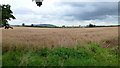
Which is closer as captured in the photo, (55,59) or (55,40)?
(55,59)

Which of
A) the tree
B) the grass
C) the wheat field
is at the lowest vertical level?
the grass

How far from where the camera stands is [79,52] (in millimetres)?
10266

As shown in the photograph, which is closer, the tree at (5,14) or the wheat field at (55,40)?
the tree at (5,14)

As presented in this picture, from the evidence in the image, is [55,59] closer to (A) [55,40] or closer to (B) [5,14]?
(B) [5,14]

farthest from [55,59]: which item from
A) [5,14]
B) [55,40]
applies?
[55,40]

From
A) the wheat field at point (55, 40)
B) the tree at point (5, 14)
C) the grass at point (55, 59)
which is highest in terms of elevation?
the tree at point (5, 14)

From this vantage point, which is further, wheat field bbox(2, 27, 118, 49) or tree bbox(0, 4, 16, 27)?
wheat field bbox(2, 27, 118, 49)

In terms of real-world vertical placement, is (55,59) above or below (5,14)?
below

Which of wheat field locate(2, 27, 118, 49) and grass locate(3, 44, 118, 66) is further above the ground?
wheat field locate(2, 27, 118, 49)

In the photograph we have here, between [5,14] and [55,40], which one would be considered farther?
[55,40]

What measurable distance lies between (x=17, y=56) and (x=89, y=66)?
3.76 metres

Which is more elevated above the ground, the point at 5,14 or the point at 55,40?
the point at 5,14

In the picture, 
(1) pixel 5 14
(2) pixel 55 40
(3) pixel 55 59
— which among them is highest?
(1) pixel 5 14

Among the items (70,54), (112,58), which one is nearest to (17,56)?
(70,54)
